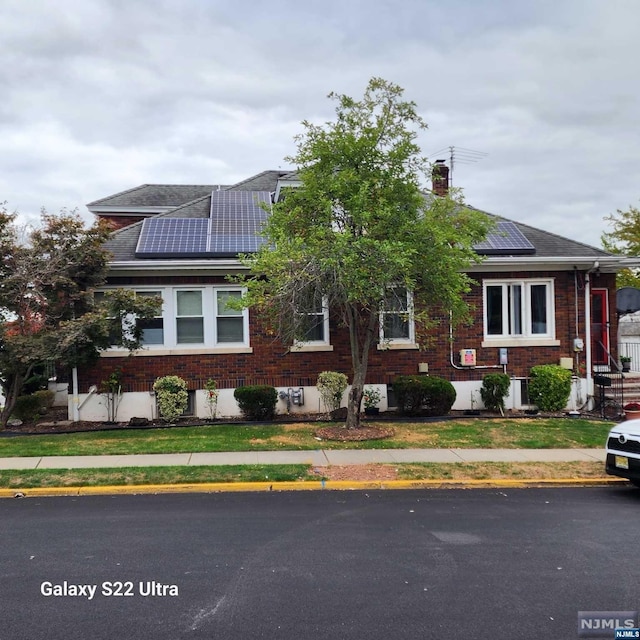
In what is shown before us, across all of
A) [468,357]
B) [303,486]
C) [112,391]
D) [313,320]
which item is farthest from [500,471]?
[112,391]

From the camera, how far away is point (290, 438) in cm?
1062

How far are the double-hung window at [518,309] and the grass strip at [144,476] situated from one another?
25.6 ft

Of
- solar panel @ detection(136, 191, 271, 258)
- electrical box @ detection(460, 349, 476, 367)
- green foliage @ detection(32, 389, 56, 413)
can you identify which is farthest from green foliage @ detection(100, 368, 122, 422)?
electrical box @ detection(460, 349, 476, 367)

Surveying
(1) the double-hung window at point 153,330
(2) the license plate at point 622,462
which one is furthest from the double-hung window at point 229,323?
(2) the license plate at point 622,462

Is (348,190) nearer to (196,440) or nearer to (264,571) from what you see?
(196,440)

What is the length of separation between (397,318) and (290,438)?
454cm

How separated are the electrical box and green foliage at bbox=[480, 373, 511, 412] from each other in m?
0.52

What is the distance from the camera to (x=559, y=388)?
13305mm

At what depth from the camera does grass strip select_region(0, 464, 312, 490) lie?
771cm

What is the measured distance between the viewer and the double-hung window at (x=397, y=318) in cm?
1003

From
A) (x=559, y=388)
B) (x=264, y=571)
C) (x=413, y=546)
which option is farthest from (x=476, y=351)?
(x=264, y=571)

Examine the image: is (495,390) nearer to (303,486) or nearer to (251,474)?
(303,486)

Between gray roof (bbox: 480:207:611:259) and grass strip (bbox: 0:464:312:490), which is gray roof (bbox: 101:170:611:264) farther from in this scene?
grass strip (bbox: 0:464:312:490)

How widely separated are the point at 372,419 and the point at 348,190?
18.2 ft
